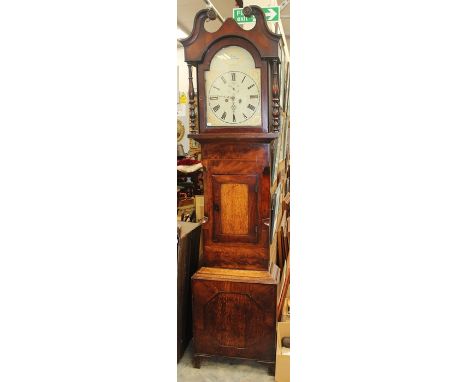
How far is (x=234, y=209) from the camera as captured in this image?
198 centimetres

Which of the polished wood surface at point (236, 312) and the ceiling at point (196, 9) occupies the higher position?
the ceiling at point (196, 9)

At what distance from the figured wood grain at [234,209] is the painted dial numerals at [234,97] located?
32 cm

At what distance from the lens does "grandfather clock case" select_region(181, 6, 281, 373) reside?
182 centimetres

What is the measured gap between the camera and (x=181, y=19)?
4.93m

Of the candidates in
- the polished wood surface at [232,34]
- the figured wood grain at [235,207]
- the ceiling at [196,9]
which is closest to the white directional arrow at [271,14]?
the polished wood surface at [232,34]

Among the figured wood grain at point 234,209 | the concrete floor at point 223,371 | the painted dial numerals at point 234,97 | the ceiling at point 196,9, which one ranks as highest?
the ceiling at point 196,9

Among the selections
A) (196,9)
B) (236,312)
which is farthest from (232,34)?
(196,9)

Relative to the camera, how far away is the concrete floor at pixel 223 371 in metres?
2.04

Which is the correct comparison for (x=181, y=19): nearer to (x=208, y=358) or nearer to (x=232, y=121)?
(x=232, y=121)

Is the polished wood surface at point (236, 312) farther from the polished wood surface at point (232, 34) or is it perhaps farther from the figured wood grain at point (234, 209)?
the polished wood surface at point (232, 34)

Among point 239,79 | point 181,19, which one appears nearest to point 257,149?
point 239,79

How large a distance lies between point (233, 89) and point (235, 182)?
438mm

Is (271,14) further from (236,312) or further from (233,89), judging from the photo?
(236,312)
